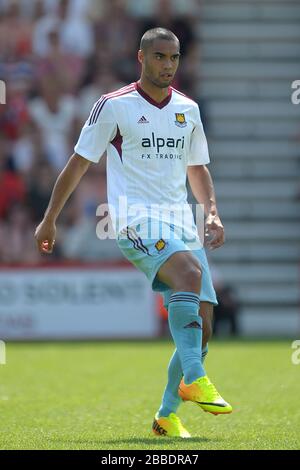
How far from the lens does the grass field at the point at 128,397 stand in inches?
255

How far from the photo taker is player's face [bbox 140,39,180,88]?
665cm

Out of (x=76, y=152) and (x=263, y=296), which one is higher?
(x=76, y=152)

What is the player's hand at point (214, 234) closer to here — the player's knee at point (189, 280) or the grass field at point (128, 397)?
the player's knee at point (189, 280)

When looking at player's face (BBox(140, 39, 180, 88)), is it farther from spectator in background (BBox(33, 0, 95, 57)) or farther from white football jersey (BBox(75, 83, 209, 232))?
spectator in background (BBox(33, 0, 95, 57))

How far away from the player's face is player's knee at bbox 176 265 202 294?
1.13m

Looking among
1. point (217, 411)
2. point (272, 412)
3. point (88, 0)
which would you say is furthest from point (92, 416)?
point (88, 0)

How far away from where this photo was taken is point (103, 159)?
669 inches

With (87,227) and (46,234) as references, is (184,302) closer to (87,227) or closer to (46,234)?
(46,234)

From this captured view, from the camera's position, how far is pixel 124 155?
675 centimetres

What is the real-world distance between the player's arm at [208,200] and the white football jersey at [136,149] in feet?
0.62

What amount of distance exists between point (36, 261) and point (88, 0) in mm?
4819

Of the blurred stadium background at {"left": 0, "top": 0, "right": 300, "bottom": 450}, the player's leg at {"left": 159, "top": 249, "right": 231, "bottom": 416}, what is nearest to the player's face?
the player's leg at {"left": 159, "top": 249, "right": 231, "bottom": 416}

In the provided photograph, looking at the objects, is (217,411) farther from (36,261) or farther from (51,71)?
(51,71)

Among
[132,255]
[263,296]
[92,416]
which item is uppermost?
[132,255]
